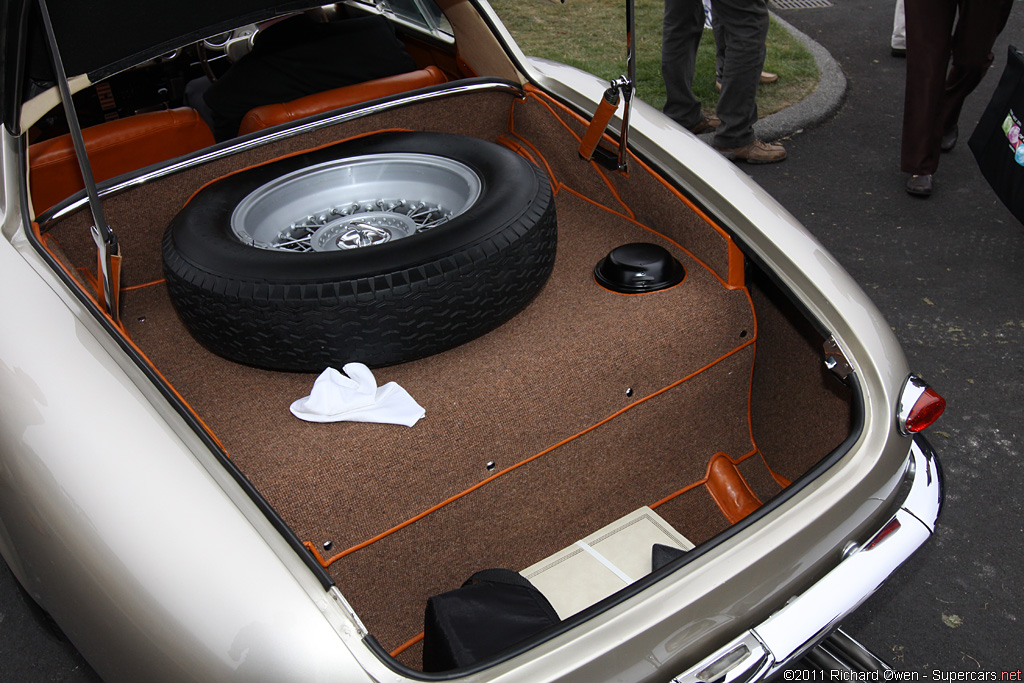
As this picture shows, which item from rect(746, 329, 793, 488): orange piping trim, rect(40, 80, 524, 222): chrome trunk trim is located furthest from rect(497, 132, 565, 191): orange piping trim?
rect(746, 329, 793, 488): orange piping trim

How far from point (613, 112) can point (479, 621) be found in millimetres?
1290

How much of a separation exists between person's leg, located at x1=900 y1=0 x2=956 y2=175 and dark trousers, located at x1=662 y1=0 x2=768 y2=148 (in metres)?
0.66

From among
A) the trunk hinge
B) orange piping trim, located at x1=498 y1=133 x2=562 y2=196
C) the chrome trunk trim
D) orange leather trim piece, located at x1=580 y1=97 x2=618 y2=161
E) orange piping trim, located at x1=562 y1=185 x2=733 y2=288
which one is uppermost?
the chrome trunk trim

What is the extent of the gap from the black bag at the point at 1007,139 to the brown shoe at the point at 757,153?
995 millimetres

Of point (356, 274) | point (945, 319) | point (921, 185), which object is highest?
point (356, 274)

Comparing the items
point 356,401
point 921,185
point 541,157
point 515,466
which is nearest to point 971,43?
point 921,185

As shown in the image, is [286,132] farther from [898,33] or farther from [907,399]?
[898,33]

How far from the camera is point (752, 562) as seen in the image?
124 centimetres

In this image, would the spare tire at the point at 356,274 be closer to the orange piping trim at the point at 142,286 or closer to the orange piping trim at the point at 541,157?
the orange piping trim at the point at 142,286

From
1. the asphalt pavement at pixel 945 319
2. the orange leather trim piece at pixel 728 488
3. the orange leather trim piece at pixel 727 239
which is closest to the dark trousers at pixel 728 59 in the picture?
the asphalt pavement at pixel 945 319

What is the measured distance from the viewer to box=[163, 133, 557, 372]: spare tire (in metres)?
1.48

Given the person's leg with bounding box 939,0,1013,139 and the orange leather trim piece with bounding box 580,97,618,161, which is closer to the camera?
the orange leather trim piece with bounding box 580,97,618,161

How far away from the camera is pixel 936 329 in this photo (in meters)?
2.92

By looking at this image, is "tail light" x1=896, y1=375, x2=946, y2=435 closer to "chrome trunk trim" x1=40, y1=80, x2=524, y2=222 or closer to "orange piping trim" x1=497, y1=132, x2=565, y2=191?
"orange piping trim" x1=497, y1=132, x2=565, y2=191
